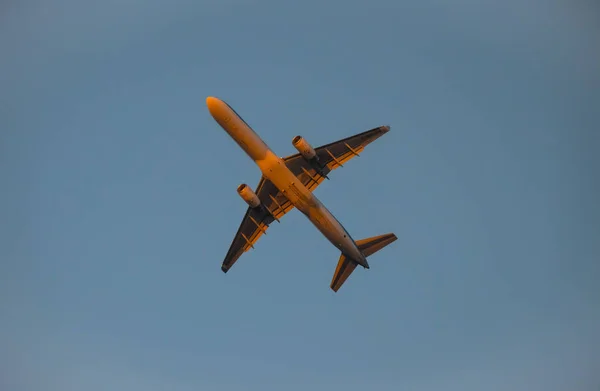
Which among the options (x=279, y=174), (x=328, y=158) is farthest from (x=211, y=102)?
(x=328, y=158)

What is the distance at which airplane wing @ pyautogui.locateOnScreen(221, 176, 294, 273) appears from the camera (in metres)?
86.7

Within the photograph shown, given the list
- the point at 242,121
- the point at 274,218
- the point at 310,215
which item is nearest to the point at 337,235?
the point at 310,215

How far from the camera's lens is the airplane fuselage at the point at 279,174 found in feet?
260

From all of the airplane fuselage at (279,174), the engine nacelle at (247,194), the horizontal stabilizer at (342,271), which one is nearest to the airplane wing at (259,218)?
the engine nacelle at (247,194)

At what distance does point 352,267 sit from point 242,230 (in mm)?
13113

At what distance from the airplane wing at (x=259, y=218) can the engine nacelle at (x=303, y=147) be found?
20.4 feet

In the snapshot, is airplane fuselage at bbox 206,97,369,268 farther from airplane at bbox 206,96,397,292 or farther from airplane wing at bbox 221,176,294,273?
airplane wing at bbox 221,176,294,273

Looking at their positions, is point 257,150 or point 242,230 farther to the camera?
point 242,230

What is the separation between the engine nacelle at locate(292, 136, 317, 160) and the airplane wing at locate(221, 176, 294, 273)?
6.22 meters

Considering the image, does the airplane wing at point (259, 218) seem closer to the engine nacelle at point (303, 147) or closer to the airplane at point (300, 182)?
the airplane at point (300, 182)

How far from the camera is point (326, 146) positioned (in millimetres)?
83062

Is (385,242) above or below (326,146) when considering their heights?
below

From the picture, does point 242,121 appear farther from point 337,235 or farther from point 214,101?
point 337,235

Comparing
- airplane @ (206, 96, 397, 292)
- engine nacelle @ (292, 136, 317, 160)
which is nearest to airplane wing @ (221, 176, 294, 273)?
airplane @ (206, 96, 397, 292)
